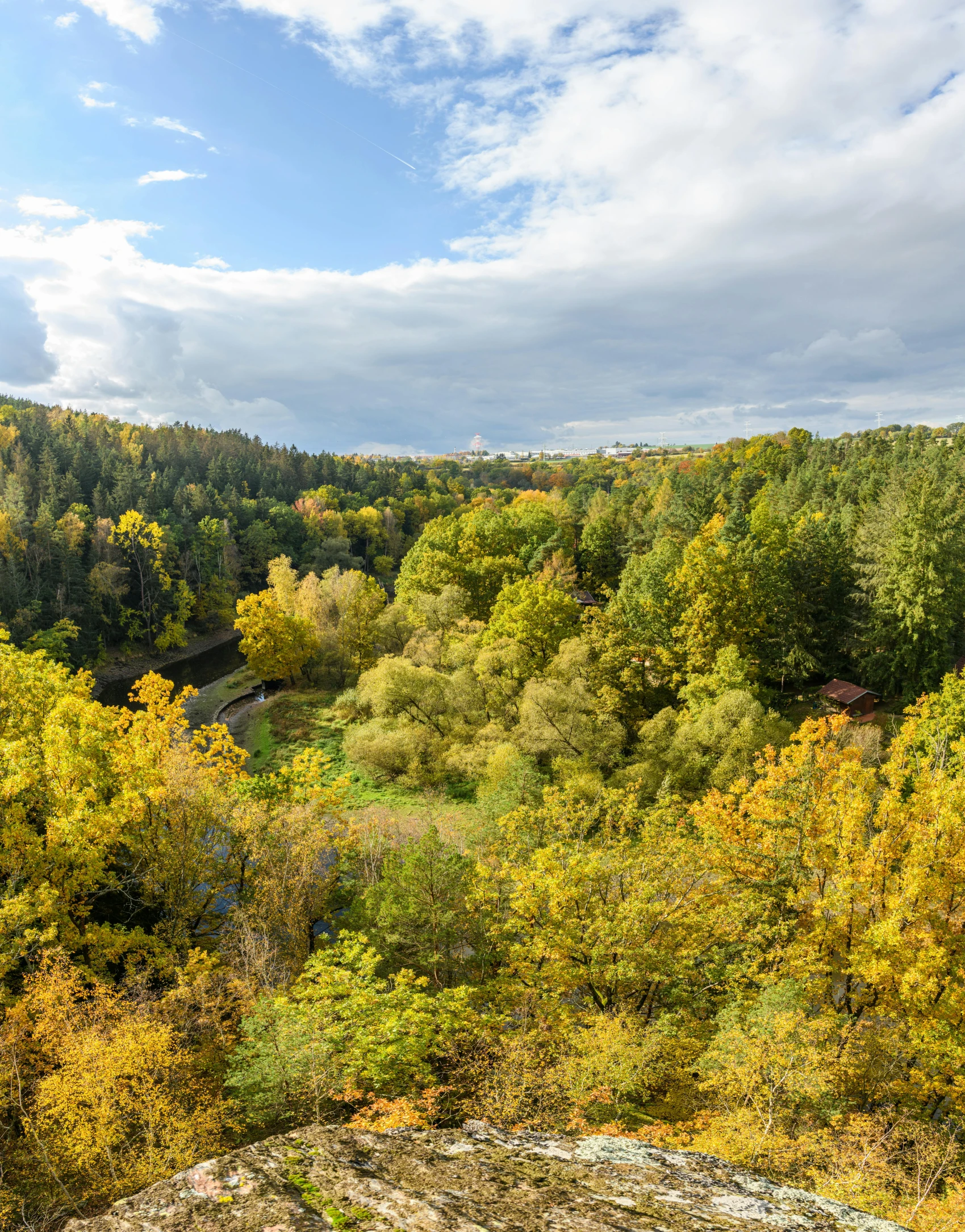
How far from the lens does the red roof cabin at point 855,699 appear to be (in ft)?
130

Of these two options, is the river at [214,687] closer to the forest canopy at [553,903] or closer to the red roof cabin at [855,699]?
the forest canopy at [553,903]

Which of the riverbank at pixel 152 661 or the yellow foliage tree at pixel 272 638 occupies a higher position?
the yellow foliage tree at pixel 272 638

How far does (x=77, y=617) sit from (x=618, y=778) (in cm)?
5979

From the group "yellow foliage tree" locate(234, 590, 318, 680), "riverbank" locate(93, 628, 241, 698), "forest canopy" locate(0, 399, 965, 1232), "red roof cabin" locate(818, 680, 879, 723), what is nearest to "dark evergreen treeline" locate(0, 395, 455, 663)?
"riverbank" locate(93, 628, 241, 698)

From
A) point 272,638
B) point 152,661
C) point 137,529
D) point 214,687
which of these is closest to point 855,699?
point 272,638

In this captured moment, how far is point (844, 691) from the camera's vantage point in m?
40.6

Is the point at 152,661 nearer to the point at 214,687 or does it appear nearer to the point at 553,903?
the point at 214,687

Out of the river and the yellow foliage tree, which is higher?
the yellow foliage tree

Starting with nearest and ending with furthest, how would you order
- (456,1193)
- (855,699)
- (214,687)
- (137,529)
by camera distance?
(456,1193) → (855,699) → (214,687) → (137,529)

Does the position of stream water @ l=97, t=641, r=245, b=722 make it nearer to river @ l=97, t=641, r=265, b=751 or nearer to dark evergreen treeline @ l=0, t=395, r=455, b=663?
river @ l=97, t=641, r=265, b=751

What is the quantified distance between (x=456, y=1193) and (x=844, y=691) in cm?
4239

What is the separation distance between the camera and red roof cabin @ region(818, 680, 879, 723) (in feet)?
130

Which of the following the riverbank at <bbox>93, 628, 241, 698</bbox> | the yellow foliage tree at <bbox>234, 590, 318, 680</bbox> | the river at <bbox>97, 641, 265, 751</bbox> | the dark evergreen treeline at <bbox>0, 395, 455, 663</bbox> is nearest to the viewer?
the river at <bbox>97, 641, 265, 751</bbox>

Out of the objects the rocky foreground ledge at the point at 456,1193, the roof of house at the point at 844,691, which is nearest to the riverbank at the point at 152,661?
the roof of house at the point at 844,691
